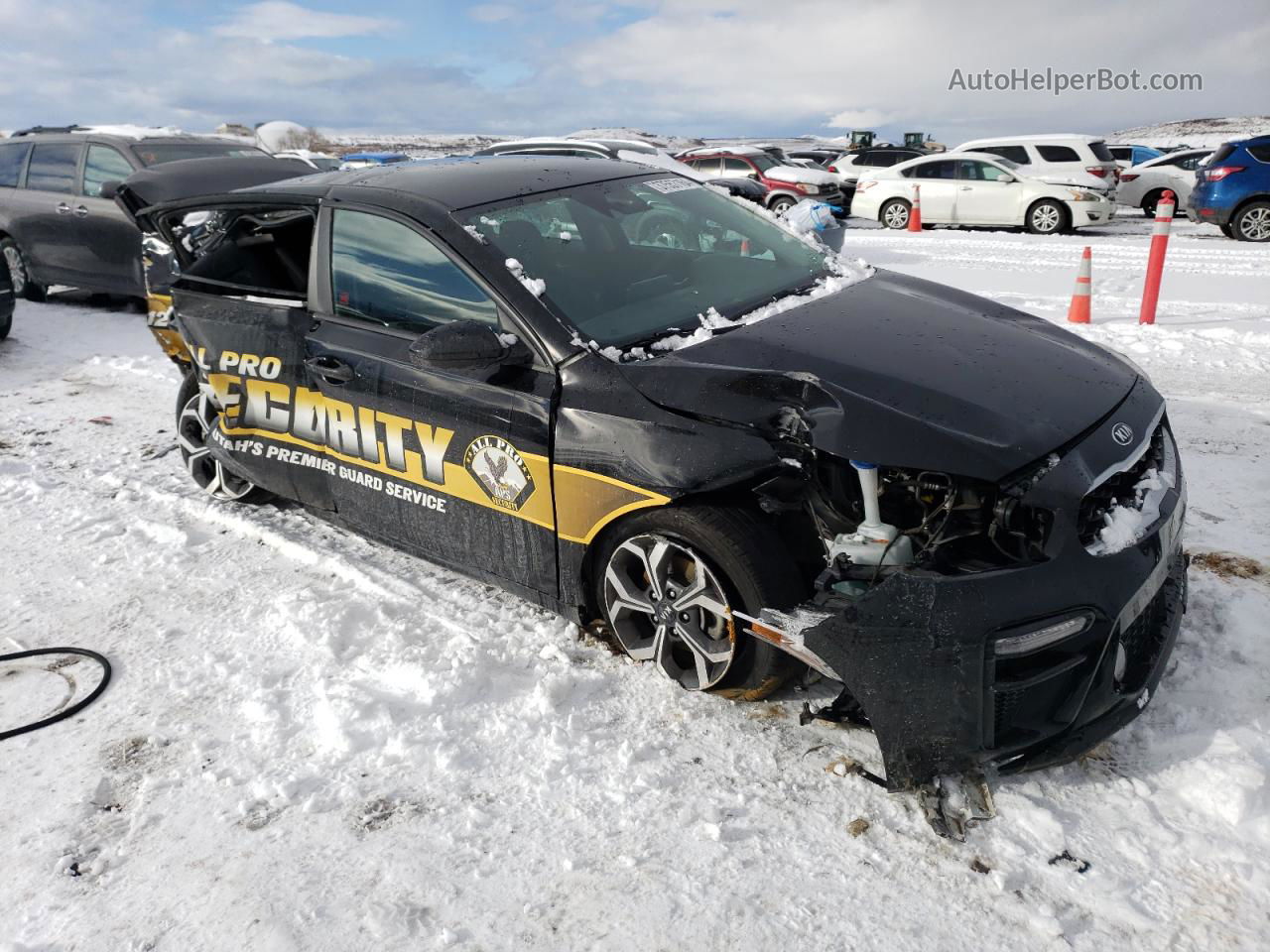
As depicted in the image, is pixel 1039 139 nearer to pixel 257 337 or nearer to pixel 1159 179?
pixel 1159 179

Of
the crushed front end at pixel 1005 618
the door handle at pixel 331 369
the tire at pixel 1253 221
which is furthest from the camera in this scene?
the tire at pixel 1253 221

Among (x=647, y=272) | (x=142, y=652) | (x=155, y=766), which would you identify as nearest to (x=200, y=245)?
(x=142, y=652)

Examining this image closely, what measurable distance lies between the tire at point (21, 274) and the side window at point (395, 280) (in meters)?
7.94

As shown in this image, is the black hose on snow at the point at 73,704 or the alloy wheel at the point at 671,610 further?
the black hose on snow at the point at 73,704

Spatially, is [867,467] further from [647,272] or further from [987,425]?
[647,272]

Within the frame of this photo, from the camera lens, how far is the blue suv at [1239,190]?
512 inches

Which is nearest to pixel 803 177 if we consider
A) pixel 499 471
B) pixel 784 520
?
pixel 499 471

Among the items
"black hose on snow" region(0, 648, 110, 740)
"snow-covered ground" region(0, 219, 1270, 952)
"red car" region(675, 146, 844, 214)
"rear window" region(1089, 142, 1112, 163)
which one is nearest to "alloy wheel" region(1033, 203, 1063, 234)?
"rear window" region(1089, 142, 1112, 163)

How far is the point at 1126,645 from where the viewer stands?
2605 millimetres

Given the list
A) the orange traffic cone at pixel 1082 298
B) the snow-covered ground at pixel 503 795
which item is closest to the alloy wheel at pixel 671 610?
the snow-covered ground at pixel 503 795

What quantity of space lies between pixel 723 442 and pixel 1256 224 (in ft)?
45.2

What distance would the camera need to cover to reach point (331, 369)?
148 inches

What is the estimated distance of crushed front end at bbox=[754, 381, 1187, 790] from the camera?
7.96ft

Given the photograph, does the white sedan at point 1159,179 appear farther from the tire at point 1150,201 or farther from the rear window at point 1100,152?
the rear window at point 1100,152
